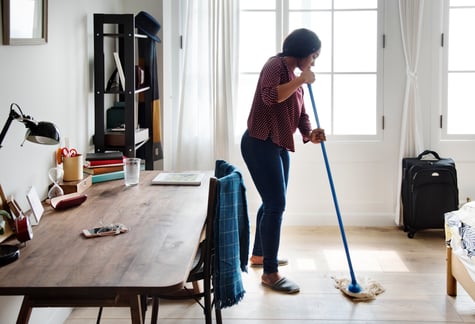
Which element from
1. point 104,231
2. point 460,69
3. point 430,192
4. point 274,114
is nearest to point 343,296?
point 274,114

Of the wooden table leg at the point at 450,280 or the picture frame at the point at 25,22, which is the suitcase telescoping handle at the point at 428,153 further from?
the picture frame at the point at 25,22

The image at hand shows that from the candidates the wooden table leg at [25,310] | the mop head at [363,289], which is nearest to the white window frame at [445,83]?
the mop head at [363,289]

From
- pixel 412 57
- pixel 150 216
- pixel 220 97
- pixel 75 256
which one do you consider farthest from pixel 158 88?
pixel 75 256

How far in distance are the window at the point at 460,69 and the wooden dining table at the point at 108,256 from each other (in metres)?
2.54

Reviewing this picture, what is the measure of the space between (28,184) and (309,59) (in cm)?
149

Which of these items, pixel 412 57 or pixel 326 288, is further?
pixel 412 57

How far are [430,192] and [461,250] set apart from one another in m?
1.25

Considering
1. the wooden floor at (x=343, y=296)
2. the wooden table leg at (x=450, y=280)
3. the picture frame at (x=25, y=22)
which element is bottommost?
the wooden floor at (x=343, y=296)

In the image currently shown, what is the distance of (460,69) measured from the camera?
14.6 ft

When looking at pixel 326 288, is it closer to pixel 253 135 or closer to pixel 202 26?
pixel 253 135

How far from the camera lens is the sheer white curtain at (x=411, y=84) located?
4.34 meters

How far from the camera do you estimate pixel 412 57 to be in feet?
14.4

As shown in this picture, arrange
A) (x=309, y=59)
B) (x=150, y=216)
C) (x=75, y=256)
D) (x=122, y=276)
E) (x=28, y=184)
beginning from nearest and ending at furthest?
(x=122, y=276) < (x=75, y=256) < (x=150, y=216) < (x=28, y=184) < (x=309, y=59)

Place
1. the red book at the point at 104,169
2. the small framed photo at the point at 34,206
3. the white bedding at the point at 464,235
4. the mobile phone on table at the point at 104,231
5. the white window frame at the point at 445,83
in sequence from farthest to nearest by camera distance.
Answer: the white window frame at the point at 445,83 → the red book at the point at 104,169 → the white bedding at the point at 464,235 → the small framed photo at the point at 34,206 → the mobile phone on table at the point at 104,231
